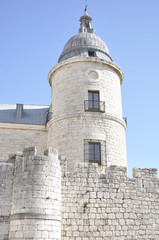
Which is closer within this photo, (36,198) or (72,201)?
(36,198)

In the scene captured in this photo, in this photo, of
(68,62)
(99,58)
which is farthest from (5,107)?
(99,58)

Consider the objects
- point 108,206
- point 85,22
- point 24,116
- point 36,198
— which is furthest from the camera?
point 85,22

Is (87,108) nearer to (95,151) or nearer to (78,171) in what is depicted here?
(95,151)

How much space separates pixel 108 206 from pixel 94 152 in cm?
470

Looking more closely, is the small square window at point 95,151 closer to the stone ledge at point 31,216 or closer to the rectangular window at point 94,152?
the rectangular window at point 94,152

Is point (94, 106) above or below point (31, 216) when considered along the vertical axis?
above

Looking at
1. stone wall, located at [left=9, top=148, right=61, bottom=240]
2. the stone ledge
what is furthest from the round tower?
the stone ledge

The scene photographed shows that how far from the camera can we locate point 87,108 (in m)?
17.9

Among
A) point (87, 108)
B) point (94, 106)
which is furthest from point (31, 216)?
point (94, 106)

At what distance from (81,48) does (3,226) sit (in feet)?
42.4

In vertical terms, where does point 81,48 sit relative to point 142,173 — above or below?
above

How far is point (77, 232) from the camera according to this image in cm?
1186

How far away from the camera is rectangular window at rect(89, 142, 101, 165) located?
658 inches

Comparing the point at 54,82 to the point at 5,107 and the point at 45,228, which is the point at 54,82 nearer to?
the point at 5,107
